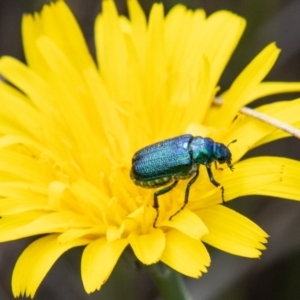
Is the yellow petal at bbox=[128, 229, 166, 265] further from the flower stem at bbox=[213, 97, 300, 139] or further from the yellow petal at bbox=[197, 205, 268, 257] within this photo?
the flower stem at bbox=[213, 97, 300, 139]

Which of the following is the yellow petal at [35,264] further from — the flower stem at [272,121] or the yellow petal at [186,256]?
the flower stem at [272,121]

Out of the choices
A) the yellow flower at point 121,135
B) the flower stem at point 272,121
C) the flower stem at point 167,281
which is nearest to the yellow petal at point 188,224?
the yellow flower at point 121,135

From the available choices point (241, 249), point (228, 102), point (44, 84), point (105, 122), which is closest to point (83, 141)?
point (105, 122)

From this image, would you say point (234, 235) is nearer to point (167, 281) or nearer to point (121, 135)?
point (167, 281)

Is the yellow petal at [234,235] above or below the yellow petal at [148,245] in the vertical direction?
below

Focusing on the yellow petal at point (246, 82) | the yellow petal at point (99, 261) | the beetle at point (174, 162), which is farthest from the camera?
the yellow petal at point (246, 82)

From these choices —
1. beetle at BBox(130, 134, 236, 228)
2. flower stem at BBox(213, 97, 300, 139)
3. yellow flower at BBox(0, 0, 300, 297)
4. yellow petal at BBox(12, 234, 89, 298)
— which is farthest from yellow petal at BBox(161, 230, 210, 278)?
flower stem at BBox(213, 97, 300, 139)

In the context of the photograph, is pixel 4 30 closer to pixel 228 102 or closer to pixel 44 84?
pixel 44 84
